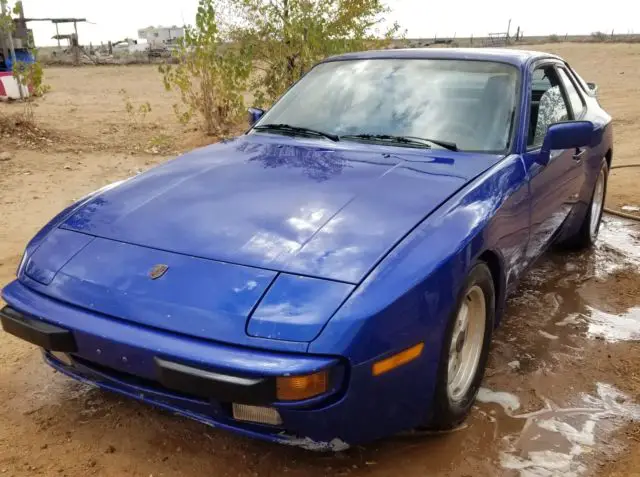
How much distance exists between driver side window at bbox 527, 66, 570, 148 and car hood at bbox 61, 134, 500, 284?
0.52 metres

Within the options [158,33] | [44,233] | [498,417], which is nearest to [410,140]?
[498,417]

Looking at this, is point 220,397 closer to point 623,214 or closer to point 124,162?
point 623,214

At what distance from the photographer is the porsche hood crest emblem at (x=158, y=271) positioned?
1.97 metres

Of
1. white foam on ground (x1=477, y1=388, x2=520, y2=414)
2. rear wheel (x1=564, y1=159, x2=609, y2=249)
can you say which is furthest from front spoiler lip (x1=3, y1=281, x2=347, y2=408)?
rear wheel (x1=564, y1=159, x2=609, y2=249)

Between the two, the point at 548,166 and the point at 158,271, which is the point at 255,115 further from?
the point at 158,271

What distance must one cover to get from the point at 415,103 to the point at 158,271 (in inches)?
66.8

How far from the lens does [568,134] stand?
2902 millimetres

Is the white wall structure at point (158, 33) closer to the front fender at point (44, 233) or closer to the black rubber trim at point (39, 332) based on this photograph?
the front fender at point (44, 233)

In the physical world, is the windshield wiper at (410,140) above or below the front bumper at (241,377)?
above

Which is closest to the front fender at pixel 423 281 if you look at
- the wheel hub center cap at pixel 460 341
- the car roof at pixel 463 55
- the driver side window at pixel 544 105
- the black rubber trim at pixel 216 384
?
the black rubber trim at pixel 216 384

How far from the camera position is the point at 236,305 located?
1818 millimetres

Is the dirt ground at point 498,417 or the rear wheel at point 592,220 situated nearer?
the dirt ground at point 498,417

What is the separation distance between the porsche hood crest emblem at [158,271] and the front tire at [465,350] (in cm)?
97

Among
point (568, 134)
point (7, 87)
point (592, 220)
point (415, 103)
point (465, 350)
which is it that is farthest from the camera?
point (7, 87)
